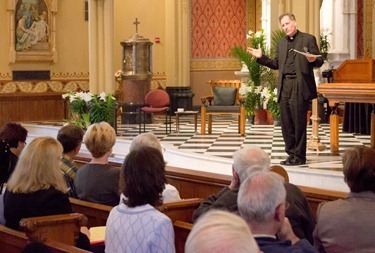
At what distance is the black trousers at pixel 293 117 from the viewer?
8805mm

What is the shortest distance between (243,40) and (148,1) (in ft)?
8.80

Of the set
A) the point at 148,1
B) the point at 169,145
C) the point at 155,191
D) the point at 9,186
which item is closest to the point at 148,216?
the point at 155,191

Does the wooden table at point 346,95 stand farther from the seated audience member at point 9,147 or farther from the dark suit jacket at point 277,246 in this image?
the dark suit jacket at point 277,246

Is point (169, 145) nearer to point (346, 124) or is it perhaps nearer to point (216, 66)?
point (346, 124)

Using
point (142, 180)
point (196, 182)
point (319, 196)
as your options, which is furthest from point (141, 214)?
point (196, 182)

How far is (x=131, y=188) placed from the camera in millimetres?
3896

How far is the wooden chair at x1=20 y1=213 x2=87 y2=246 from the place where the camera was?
4.21m

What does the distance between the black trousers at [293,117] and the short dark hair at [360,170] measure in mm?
4766

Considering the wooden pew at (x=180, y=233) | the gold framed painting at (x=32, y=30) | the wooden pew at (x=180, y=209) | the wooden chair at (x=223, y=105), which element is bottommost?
the wooden pew at (x=180, y=233)

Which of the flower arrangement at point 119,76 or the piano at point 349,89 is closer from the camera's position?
the piano at point 349,89

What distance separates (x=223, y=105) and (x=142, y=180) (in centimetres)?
1083

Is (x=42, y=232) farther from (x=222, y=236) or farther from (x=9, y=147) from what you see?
(x=9, y=147)

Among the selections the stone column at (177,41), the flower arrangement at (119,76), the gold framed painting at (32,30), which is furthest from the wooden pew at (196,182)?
the stone column at (177,41)

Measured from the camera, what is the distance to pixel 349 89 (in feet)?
32.1
